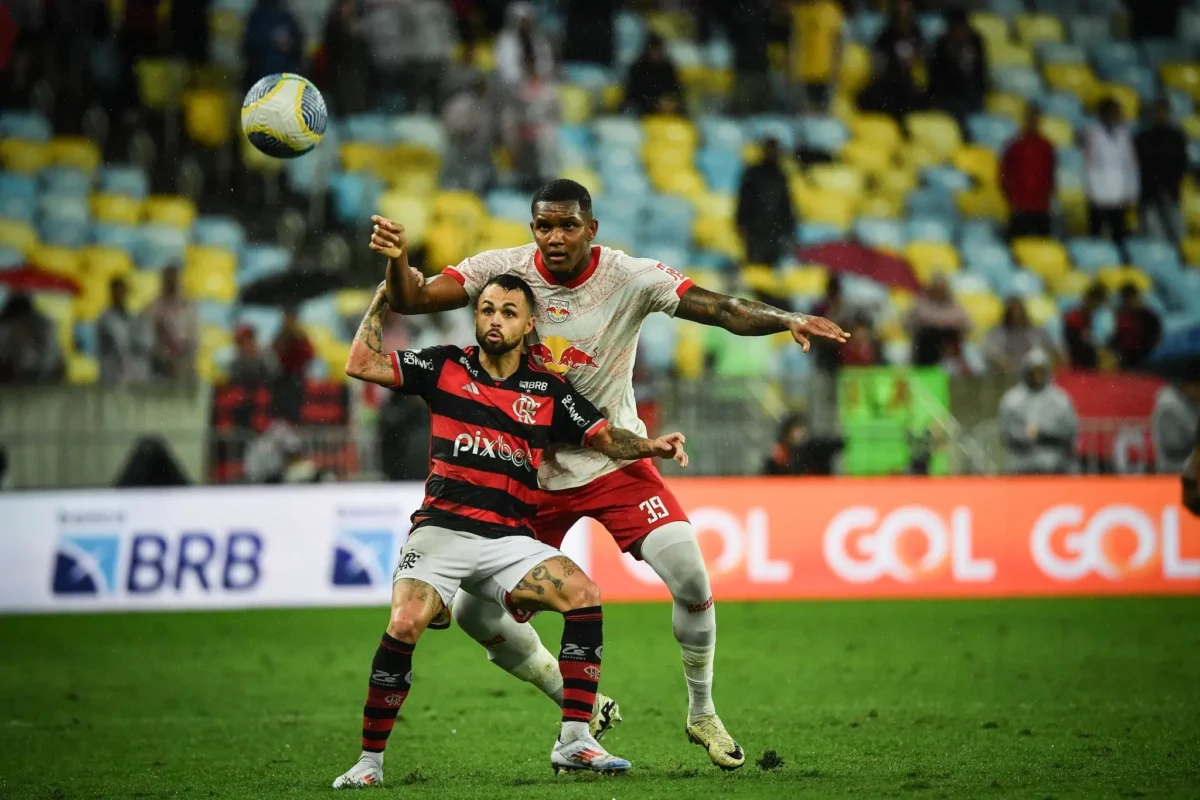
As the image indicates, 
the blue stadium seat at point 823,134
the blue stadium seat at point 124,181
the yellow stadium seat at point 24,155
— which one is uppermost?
the blue stadium seat at point 823,134

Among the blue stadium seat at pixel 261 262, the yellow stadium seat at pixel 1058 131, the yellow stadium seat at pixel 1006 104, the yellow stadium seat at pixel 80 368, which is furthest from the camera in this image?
the yellow stadium seat at pixel 1006 104

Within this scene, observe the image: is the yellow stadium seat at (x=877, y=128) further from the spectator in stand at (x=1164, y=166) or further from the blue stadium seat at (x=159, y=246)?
the blue stadium seat at (x=159, y=246)

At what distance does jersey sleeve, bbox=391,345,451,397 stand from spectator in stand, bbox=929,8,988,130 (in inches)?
622

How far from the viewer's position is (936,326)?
1745 centimetres

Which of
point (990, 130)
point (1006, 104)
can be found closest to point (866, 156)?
point (990, 130)

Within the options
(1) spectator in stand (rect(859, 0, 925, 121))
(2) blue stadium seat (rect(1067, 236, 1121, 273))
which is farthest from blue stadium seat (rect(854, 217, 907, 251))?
(2) blue stadium seat (rect(1067, 236, 1121, 273))

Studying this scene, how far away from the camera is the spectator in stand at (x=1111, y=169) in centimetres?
2002

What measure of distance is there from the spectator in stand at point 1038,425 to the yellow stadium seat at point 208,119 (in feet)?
31.7

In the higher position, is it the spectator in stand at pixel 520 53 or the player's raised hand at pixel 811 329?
the spectator in stand at pixel 520 53

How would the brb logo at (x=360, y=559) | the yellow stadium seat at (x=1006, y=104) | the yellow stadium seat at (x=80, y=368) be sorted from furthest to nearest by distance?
the yellow stadium seat at (x=1006, y=104) → the yellow stadium seat at (x=80, y=368) → the brb logo at (x=360, y=559)

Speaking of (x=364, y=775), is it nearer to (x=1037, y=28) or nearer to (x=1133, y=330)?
(x=1133, y=330)

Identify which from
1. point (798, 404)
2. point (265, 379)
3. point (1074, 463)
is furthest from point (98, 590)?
point (1074, 463)

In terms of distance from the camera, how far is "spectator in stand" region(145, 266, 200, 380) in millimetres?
16297

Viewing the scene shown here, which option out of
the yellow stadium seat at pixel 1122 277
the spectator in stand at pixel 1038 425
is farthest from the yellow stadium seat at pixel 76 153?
the yellow stadium seat at pixel 1122 277
